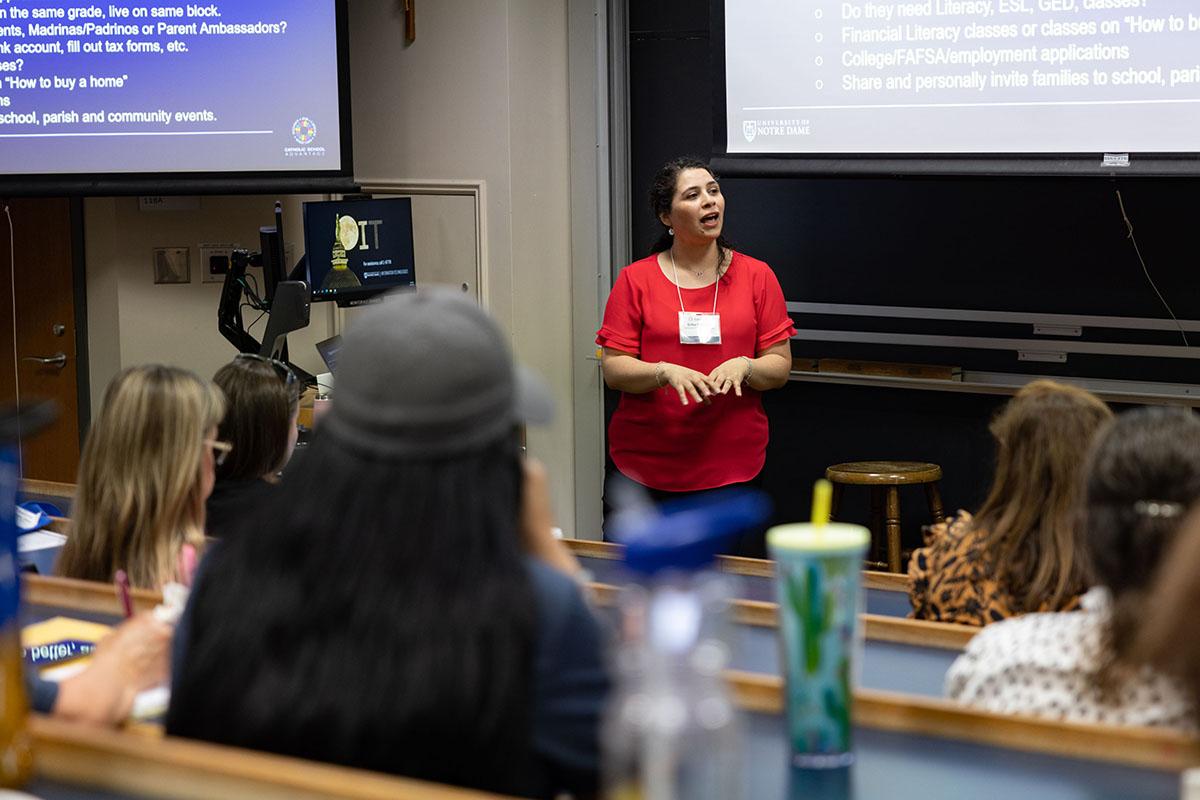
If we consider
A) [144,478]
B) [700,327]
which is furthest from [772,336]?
[144,478]

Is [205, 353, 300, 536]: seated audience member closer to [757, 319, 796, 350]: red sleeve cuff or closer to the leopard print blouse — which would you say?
the leopard print blouse

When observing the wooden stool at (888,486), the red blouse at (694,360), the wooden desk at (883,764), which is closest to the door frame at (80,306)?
the red blouse at (694,360)

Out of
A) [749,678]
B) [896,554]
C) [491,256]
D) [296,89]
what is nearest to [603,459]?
[491,256]

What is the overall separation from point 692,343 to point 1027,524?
2.01 m

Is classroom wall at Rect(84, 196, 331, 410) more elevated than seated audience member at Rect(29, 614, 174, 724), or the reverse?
classroom wall at Rect(84, 196, 331, 410)

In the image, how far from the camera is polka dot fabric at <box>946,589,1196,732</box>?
1566 millimetres

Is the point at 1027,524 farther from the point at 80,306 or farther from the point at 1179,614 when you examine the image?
the point at 80,306

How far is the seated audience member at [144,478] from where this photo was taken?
233cm

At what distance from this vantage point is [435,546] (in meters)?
1.21

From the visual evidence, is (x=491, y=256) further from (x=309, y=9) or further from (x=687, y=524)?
(x=687, y=524)

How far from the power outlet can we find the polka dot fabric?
397cm

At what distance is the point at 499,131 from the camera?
514 centimetres

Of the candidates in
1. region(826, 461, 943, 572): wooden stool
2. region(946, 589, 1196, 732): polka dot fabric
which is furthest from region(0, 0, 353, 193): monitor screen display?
region(946, 589, 1196, 732): polka dot fabric

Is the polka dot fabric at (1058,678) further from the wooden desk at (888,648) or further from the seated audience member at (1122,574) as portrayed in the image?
the wooden desk at (888,648)
